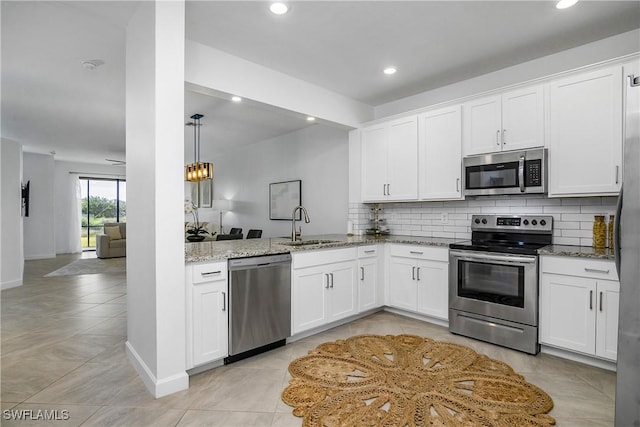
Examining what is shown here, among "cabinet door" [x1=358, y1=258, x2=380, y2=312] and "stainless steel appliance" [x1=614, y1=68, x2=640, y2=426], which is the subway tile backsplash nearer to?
"cabinet door" [x1=358, y1=258, x2=380, y2=312]

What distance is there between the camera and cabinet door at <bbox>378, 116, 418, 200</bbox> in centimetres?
395

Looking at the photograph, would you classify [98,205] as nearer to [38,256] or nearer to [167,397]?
[38,256]

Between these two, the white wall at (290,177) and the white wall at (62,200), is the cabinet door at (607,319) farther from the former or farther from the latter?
the white wall at (62,200)

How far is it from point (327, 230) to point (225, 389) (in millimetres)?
3256

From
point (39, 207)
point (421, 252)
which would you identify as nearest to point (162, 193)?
point (421, 252)

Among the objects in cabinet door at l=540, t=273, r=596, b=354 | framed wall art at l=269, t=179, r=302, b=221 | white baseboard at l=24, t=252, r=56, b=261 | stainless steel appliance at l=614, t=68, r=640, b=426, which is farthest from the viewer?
white baseboard at l=24, t=252, r=56, b=261

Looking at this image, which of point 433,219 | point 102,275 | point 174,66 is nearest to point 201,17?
point 174,66

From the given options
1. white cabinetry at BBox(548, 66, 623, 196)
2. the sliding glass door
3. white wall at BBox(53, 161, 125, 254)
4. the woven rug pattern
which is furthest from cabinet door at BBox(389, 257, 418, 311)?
the sliding glass door

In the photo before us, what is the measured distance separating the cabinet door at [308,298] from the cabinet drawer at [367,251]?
577 mm

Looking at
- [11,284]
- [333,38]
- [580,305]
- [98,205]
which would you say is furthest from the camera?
[98,205]

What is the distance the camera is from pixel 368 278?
387 cm

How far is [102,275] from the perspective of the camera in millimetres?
6543

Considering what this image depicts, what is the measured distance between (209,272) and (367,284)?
1939 mm

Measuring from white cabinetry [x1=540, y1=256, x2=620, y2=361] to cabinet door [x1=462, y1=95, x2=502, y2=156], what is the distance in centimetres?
122
